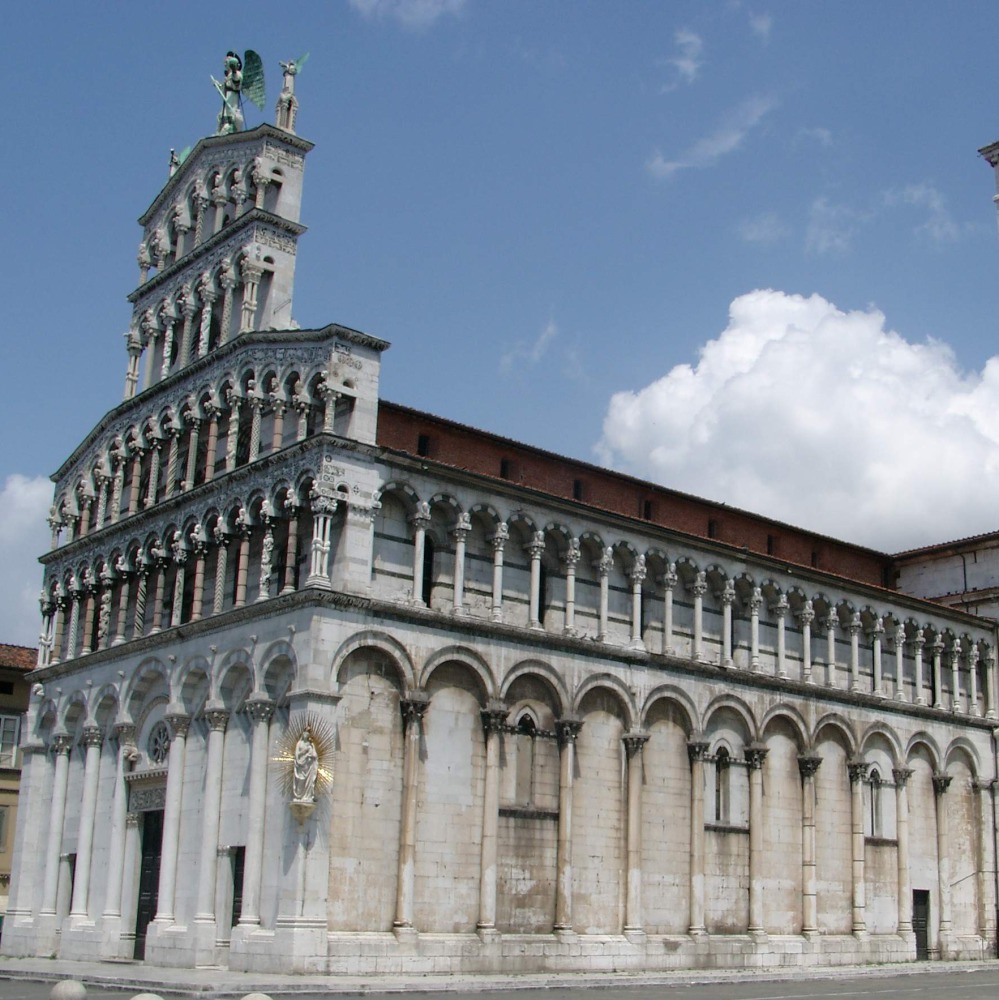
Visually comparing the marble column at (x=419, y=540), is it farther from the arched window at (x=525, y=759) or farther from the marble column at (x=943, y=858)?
the marble column at (x=943, y=858)

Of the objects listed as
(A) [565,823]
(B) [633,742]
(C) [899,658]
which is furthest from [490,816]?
(C) [899,658]

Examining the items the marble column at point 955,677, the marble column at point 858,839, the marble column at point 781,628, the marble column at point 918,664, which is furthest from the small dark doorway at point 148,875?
the marble column at point 955,677

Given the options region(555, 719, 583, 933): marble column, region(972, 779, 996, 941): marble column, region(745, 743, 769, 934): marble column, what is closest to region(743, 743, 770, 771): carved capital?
region(745, 743, 769, 934): marble column

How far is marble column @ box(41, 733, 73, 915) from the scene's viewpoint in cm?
3712

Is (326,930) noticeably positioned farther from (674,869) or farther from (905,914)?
(905,914)

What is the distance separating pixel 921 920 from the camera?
41.4 metres

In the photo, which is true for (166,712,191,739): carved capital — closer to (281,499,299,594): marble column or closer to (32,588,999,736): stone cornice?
(32,588,999,736): stone cornice

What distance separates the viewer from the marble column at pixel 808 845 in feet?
124

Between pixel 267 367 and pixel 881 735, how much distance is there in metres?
21.4

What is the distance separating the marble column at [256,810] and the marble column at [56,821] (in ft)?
33.1

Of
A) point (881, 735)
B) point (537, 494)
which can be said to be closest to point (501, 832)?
point (537, 494)

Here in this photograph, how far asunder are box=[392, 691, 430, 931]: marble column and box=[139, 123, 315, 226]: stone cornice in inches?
618

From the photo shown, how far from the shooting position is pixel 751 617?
39062mm

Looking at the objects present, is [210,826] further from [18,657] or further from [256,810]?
[18,657]
